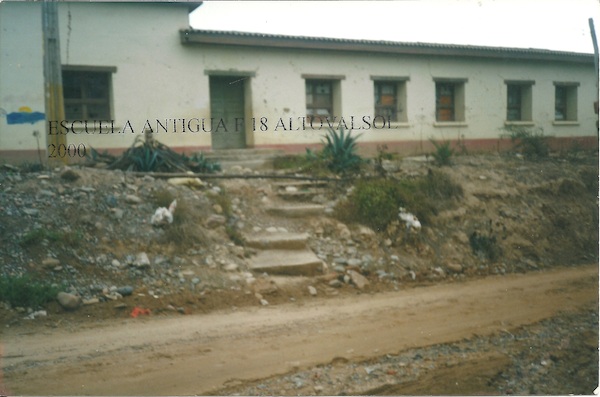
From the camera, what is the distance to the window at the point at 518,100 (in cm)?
1589

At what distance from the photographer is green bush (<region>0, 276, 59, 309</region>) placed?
571 centimetres

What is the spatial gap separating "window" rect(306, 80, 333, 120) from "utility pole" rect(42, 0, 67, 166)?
7207mm

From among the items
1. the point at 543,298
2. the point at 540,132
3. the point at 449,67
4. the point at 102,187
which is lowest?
the point at 543,298

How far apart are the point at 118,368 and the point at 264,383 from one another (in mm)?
1275

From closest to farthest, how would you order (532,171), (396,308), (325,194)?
(396,308)
(325,194)
(532,171)

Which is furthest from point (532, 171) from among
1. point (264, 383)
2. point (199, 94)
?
point (264, 383)

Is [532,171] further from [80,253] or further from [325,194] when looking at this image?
[80,253]

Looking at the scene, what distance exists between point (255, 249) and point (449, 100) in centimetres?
1087

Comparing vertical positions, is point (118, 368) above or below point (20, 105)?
below

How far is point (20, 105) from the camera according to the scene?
11.7m

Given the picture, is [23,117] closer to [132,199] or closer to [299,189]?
[132,199]

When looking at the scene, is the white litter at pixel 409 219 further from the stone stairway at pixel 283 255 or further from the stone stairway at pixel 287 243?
the stone stairway at pixel 283 255

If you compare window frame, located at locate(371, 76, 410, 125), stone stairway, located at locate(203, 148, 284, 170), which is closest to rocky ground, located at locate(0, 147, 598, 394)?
stone stairway, located at locate(203, 148, 284, 170)

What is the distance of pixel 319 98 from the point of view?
14898 mm
